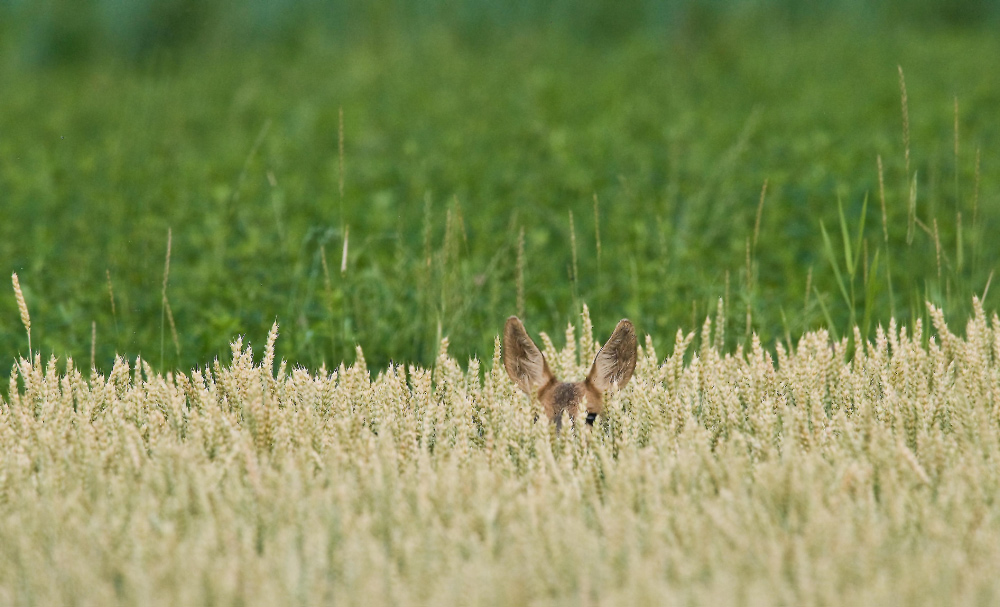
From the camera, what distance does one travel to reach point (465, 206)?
295 inches

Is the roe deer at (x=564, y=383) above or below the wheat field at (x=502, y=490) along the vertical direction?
above

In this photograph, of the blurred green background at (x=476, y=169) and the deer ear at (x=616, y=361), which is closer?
the deer ear at (x=616, y=361)

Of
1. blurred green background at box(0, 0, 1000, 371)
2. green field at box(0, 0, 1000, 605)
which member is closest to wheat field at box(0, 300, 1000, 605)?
green field at box(0, 0, 1000, 605)

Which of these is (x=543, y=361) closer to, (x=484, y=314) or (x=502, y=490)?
(x=502, y=490)

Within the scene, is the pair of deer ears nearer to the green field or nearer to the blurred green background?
the green field

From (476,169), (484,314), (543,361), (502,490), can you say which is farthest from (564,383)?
(476,169)

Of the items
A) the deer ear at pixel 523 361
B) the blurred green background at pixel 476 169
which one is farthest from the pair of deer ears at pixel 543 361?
the blurred green background at pixel 476 169

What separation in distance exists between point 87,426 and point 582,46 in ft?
34.0

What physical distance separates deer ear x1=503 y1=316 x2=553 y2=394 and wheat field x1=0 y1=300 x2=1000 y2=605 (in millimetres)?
41

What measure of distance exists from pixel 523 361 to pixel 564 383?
0.51 ft

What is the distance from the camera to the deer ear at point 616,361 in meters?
3.54

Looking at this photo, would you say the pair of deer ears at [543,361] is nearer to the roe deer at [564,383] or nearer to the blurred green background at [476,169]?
the roe deer at [564,383]

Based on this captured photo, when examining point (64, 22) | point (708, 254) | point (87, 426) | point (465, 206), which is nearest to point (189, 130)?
point (465, 206)

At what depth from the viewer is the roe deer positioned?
137 inches
